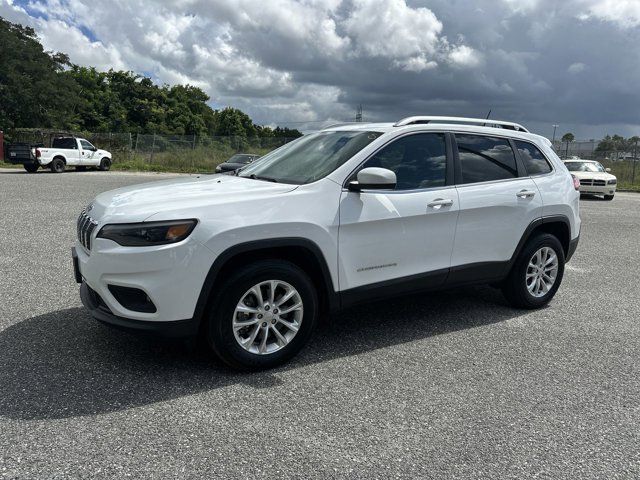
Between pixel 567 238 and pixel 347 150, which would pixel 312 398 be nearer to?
pixel 347 150

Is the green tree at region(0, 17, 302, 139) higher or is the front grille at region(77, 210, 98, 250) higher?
the green tree at region(0, 17, 302, 139)

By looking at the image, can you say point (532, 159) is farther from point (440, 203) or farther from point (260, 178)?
point (260, 178)

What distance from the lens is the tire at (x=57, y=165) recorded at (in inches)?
1008

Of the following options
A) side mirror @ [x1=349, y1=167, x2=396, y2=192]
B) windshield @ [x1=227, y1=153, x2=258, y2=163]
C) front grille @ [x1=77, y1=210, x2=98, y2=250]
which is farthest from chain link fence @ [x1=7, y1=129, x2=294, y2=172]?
side mirror @ [x1=349, y1=167, x2=396, y2=192]

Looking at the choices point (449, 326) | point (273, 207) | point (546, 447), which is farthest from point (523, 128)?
point (546, 447)

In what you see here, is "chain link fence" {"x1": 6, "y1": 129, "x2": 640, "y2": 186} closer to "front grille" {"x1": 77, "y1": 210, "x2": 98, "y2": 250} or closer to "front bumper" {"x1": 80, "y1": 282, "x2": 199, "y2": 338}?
"front grille" {"x1": 77, "y1": 210, "x2": 98, "y2": 250}

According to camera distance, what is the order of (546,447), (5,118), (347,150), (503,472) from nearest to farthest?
1. (503,472)
2. (546,447)
3. (347,150)
4. (5,118)

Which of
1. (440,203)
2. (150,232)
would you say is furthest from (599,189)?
(150,232)

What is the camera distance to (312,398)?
327 cm

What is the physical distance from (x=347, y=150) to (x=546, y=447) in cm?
243

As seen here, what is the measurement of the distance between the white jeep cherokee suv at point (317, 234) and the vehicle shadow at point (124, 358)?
33cm

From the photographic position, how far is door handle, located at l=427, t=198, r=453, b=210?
4.20m

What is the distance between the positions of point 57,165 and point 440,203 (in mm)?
25818

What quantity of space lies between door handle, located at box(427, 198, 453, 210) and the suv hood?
3.80 feet
